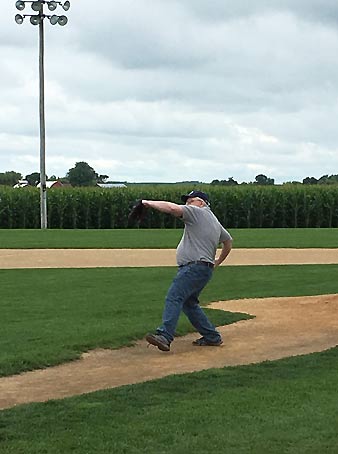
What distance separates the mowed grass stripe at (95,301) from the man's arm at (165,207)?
6.13ft

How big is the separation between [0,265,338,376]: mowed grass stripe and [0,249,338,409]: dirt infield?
364 millimetres

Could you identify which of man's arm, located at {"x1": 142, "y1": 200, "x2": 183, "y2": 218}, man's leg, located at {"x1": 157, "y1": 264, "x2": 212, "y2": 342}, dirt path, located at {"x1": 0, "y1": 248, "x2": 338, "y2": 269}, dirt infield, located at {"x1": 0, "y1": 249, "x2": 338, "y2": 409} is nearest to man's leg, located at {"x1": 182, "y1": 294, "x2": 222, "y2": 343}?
dirt infield, located at {"x1": 0, "y1": 249, "x2": 338, "y2": 409}

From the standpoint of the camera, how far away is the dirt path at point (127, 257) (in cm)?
2217

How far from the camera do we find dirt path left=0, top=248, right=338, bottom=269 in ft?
72.7

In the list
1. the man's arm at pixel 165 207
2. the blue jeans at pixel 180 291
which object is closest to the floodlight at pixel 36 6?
the blue jeans at pixel 180 291

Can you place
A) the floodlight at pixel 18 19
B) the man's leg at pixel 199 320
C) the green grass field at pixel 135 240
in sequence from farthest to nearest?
the floodlight at pixel 18 19
the green grass field at pixel 135 240
the man's leg at pixel 199 320

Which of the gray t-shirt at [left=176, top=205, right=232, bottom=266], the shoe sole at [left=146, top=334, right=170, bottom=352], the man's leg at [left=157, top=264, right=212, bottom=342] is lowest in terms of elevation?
the shoe sole at [left=146, top=334, right=170, bottom=352]

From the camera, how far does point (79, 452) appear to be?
19.2 feet

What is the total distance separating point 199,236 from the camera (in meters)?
9.84

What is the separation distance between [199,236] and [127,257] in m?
14.4

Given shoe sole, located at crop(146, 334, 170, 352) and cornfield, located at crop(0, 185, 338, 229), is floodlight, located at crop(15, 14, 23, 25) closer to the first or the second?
cornfield, located at crop(0, 185, 338, 229)

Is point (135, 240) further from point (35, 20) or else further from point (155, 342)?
point (155, 342)

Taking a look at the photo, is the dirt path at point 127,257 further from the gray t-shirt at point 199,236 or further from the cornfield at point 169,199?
the cornfield at point 169,199

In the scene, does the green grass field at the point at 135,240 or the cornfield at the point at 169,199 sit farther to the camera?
the cornfield at the point at 169,199
